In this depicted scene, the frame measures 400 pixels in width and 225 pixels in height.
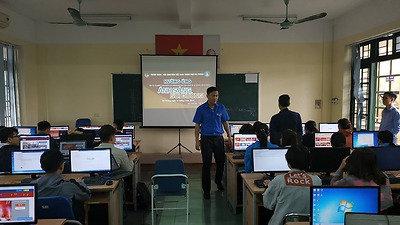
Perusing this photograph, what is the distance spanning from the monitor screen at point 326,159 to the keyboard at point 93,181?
229 centimetres

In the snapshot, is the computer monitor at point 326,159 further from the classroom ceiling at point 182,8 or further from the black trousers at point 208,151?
the classroom ceiling at point 182,8

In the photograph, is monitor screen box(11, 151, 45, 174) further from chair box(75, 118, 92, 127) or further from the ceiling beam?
chair box(75, 118, 92, 127)

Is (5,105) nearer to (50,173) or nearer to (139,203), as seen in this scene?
(139,203)

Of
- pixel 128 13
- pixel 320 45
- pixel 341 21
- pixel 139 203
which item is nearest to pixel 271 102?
pixel 320 45

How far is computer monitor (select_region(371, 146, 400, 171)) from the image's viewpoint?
11.5 ft

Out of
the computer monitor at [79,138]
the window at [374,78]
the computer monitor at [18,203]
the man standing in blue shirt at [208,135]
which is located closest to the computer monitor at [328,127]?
the window at [374,78]

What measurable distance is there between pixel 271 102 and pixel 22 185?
616 cm

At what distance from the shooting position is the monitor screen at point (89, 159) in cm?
357

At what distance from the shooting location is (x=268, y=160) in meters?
3.48

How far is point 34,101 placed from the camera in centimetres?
731

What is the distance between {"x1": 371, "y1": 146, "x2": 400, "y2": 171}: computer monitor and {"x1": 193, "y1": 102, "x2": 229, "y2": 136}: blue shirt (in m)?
2.22

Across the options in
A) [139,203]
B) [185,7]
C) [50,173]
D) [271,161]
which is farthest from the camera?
[185,7]

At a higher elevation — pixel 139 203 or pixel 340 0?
pixel 340 0

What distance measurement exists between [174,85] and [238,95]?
152 centimetres
